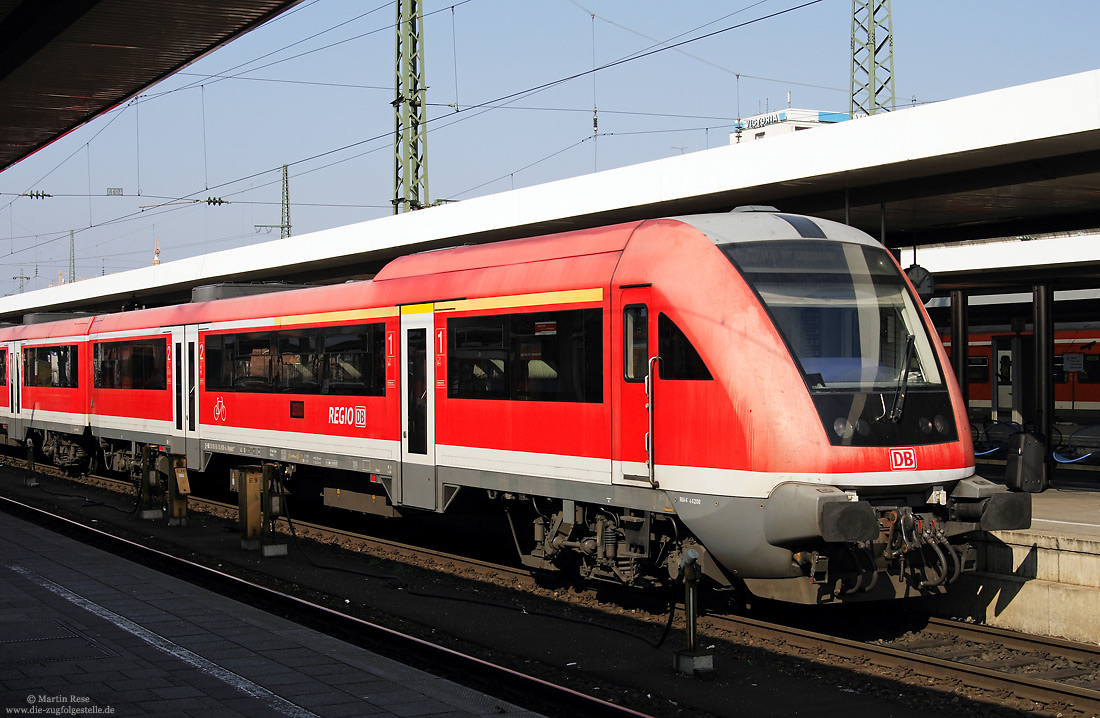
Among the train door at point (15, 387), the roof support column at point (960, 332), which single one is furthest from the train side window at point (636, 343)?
the train door at point (15, 387)

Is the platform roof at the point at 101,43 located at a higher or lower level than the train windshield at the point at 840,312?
higher

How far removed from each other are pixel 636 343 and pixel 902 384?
2179 millimetres

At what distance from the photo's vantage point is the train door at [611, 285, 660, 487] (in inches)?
357

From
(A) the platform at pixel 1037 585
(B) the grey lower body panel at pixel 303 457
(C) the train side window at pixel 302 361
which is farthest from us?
(C) the train side window at pixel 302 361

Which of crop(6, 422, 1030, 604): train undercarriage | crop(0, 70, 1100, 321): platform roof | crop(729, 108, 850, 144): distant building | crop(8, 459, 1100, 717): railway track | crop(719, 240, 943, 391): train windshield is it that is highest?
crop(729, 108, 850, 144): distant building

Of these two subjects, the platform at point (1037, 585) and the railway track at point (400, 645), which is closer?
the railway track at point (400, 645)

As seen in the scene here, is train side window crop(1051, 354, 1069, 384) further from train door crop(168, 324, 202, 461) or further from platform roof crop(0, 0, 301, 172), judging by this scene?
platform roof crop(0, 0, 301, 172)

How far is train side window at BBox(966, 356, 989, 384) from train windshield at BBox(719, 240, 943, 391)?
24591mm

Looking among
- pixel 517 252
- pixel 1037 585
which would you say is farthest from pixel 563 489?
pixel 1037 585

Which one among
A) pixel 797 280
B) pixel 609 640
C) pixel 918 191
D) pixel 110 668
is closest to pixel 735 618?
pixel 609 640

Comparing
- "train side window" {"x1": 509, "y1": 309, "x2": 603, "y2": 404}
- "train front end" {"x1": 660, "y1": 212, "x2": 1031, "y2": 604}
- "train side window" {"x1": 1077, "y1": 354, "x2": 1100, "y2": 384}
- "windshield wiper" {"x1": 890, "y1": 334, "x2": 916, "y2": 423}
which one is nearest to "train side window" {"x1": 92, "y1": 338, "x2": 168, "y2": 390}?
"train side window" {"x1": 509, "y1": 309, "x2": 603, "y2": 404}

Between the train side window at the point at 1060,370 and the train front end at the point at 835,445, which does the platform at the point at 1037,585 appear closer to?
the train front end at the point at 835,445

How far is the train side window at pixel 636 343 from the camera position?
9156mm

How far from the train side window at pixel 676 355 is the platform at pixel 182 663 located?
3.11 metres
